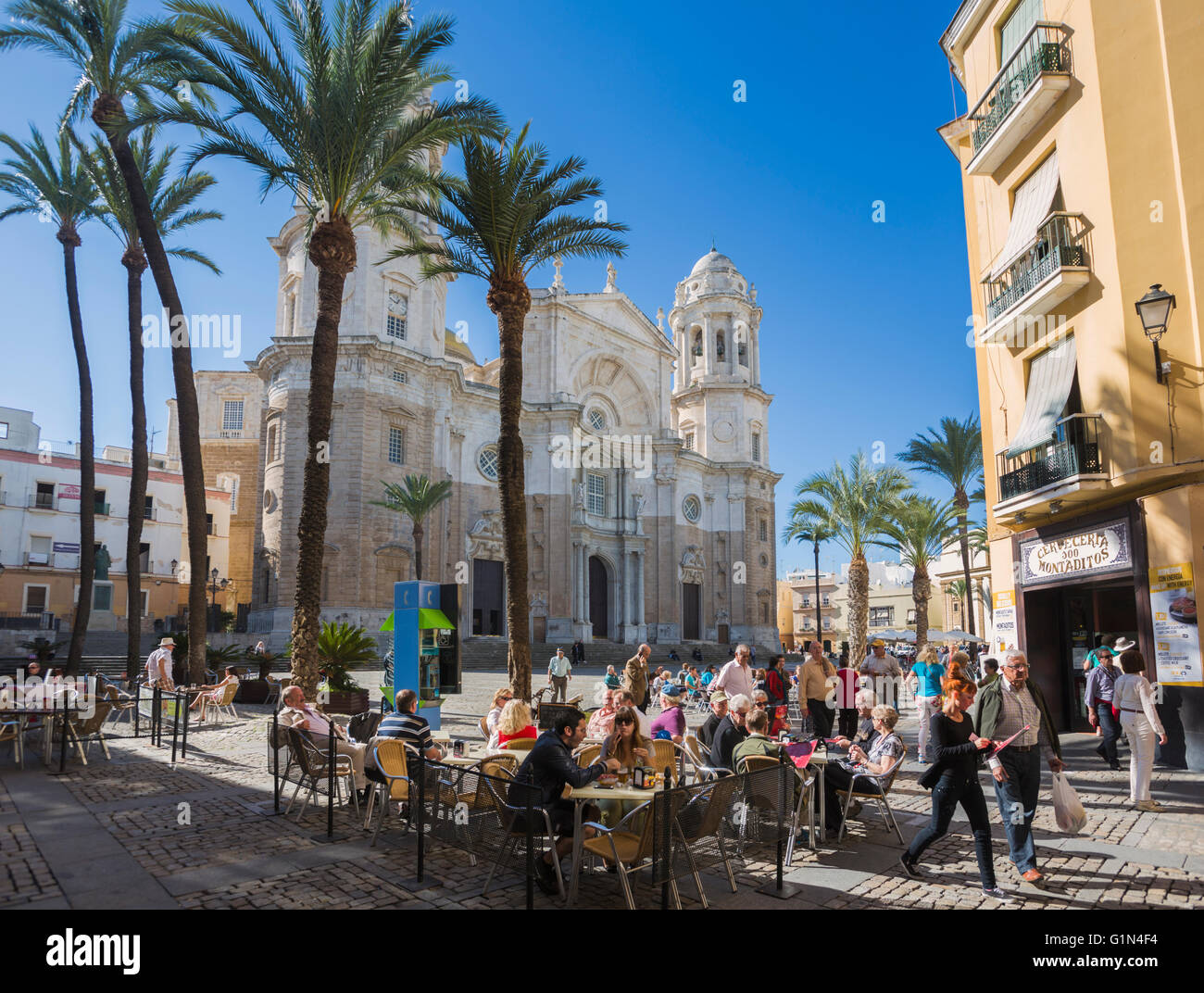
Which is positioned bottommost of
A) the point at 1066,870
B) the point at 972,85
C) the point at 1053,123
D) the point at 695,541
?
the point at 1066,870

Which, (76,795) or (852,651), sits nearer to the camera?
(76,795)

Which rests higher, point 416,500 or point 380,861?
point 416,500

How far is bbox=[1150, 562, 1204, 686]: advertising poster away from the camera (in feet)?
35.4

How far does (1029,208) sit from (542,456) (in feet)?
105

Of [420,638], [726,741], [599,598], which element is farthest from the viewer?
[599,598]

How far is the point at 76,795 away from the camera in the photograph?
862 centimetres

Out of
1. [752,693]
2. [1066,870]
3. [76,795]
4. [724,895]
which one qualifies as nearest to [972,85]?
[752,693]

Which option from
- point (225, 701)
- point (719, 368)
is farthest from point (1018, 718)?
point (719, 368)

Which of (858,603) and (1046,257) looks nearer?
(1046,257)

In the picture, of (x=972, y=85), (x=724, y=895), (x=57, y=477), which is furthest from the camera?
(x=57, y=477)

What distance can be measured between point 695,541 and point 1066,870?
46858 mm

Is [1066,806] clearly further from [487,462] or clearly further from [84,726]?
[487,462]

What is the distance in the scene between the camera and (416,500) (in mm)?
34312
